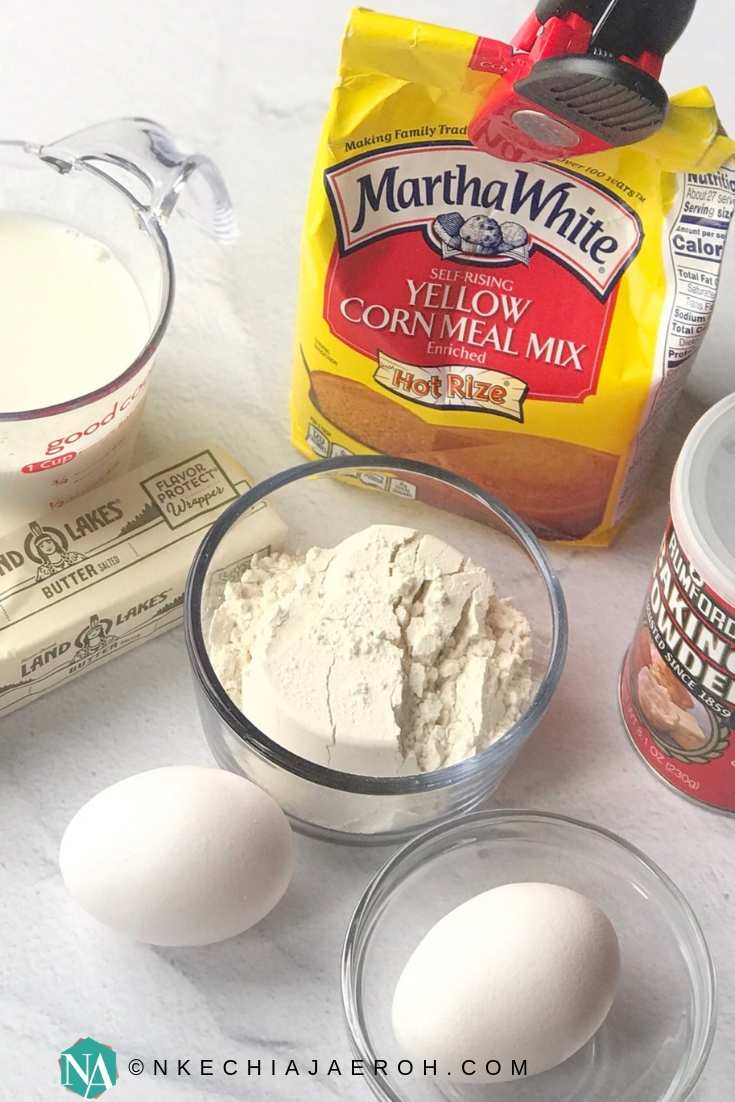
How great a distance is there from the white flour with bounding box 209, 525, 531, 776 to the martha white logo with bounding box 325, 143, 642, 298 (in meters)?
0.21

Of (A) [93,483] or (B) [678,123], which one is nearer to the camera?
(B) [678,123]

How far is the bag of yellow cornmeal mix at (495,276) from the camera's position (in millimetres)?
990

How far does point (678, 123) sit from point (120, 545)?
49cm

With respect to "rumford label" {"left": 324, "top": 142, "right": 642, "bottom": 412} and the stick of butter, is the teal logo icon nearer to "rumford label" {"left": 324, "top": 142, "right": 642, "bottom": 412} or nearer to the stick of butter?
the stick of butter

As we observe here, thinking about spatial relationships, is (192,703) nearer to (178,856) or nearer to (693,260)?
(178,856)

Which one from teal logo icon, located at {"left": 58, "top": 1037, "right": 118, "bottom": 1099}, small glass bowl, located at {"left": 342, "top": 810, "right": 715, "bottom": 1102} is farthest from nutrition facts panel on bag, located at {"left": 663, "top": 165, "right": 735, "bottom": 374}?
teal logo icon, located at {"left": 58, "top": 1037, "right": 118, "bottom": 1099}

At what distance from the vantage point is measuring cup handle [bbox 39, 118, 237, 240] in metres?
1.09

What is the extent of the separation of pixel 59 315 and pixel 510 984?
574 millimetres

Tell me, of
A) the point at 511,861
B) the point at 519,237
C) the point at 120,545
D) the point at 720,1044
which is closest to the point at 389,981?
the point at 511,861

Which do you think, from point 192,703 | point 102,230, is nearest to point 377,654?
point 192,703

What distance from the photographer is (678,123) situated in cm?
95

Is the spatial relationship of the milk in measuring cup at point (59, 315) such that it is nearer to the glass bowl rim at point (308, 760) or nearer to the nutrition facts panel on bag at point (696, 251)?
the glass bowl rim at point (308, 760)

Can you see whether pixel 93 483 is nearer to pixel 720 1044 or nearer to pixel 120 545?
pixel 120 545

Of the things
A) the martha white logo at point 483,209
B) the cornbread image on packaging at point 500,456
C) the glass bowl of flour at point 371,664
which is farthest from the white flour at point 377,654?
the martha white logo at point 483,209
